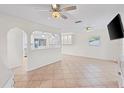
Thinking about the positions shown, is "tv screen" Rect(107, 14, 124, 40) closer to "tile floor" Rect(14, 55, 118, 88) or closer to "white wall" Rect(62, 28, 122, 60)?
"tile floor" Rect(14, 55, 118, 88)

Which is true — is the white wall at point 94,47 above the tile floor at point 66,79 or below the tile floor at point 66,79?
above

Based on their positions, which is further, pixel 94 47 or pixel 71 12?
pixel 94 47

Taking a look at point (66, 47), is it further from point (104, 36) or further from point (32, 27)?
point (32, 27)

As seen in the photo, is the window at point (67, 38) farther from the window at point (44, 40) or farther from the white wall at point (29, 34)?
the white wall at point (29, 34)

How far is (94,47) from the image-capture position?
31.4 ft

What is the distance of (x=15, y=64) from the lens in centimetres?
639

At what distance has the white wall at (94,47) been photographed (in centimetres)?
809

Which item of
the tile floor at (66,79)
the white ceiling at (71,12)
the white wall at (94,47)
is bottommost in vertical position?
the tile floor at (66,79)

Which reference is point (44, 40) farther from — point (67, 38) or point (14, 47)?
point (67, 38)

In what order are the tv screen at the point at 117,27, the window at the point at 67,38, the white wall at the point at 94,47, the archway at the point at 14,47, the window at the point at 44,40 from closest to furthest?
the tv screen at the point at 117,27 < the archway at the point at 14,47 < the window at the point at 44,40 < the white wall at the point at 94,47 < the window at the point at 67,38

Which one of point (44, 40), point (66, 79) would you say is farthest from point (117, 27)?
point (44, 40)

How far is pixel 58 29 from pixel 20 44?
270 centimetres

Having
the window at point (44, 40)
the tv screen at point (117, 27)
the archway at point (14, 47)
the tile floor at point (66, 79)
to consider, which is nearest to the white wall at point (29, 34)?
the window at point (44, 40)

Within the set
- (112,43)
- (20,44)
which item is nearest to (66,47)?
(112,43)
